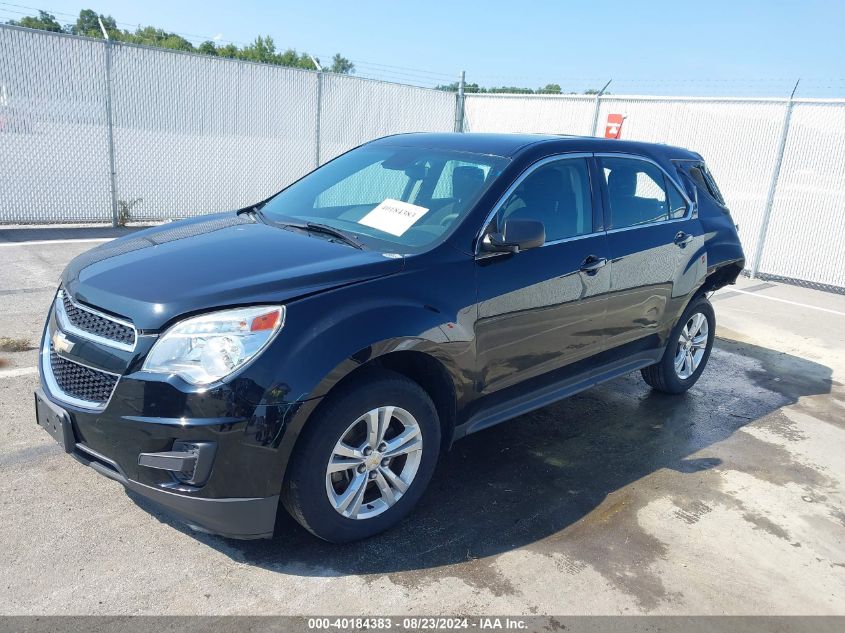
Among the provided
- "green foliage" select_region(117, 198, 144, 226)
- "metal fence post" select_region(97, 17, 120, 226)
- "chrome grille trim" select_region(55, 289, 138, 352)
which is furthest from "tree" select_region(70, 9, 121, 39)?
"chrome grille trim" select_region(55, 289, 138, 352)

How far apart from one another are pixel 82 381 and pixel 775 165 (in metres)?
10.6

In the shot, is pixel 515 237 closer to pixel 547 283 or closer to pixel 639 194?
pixel 547 283

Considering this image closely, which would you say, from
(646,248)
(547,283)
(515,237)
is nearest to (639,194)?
(646,248)

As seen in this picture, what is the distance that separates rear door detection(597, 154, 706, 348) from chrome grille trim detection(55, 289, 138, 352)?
2.79 metres

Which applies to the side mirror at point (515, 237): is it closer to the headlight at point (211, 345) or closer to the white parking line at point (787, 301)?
the headlight at point (211, 345)

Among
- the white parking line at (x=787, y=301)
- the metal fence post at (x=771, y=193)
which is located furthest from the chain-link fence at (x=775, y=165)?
the white parking line at (x=787, y=301)

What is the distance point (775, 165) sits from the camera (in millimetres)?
10477

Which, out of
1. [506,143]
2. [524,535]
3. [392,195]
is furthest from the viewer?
[506,143]

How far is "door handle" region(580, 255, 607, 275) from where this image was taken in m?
3.99

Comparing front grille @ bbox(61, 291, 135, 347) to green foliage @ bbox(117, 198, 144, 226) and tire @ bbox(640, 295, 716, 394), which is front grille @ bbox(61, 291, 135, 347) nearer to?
tire @ bbox(640, 295, 716, 394)

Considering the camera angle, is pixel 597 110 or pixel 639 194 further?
pixel 597 110

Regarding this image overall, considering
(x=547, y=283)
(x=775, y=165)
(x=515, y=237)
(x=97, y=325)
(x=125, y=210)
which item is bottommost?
(x=125, y=210)

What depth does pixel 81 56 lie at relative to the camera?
9578 mm

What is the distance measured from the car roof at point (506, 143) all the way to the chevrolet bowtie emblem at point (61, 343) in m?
2.31
